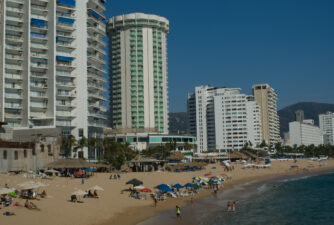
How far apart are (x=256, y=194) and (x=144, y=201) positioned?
22.8 meters

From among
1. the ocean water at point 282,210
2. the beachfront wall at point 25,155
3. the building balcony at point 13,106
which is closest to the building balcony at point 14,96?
the building balcony at point 13,106

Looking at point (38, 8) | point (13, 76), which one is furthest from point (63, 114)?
point (38, 8)

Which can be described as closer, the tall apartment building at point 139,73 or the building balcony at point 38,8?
the building balcony at point 38,8

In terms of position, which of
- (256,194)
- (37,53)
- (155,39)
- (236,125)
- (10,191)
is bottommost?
(256,194)

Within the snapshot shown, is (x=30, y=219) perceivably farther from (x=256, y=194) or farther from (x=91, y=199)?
(x=256, y=194)

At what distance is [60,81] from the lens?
92875 millimetres

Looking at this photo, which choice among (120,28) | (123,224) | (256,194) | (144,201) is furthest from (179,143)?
(123,224)

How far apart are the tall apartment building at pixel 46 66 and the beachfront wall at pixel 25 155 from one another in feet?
48.7

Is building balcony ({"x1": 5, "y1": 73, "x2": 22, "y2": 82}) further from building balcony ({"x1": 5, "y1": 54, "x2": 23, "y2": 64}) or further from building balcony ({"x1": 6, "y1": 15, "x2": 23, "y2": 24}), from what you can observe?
building balcony ({"x1": 6, "y1": 15, "x2": 23, "y2": 24})

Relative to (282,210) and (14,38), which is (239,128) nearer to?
(14,38)

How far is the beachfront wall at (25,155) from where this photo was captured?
193ft

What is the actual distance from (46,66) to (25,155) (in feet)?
107

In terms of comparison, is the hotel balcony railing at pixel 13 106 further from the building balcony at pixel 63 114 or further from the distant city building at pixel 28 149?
the building balcony at pixel 63 114

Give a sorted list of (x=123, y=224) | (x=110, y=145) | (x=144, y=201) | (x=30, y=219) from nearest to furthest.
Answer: (x=30, y=219)
(x=123, y=224)
(x=144, y=201)
(x=110, y=145)
